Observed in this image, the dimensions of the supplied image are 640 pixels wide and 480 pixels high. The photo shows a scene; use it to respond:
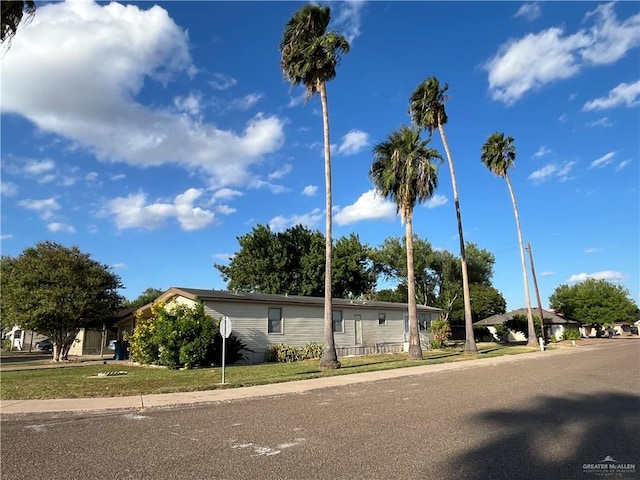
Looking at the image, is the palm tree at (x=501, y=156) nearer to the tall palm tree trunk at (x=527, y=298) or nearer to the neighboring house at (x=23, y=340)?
the tall palm tree trunk at (x=527, y=298)

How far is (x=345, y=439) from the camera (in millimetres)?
6484

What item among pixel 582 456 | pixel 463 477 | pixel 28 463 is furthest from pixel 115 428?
pixel 582 456

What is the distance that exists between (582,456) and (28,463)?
6.68m

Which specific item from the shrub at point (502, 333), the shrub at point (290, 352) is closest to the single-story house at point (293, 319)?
the shrub at point (290, 352)

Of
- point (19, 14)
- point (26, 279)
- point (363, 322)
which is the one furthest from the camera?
point (363, 322)

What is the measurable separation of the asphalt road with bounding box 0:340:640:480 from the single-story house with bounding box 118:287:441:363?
11.3m

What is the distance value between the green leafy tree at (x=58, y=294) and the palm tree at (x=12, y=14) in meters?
16.8

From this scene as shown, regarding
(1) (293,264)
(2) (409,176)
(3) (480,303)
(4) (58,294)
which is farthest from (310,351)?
(3) (480,303)

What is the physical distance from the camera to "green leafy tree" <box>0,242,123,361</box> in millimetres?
23562

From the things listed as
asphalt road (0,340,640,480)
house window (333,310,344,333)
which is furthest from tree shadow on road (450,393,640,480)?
house window (333,310,344,333)

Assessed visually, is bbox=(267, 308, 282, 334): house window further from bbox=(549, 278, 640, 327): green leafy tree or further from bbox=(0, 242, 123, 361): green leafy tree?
bbox=(549, 278, 640, 327): green leafy tree

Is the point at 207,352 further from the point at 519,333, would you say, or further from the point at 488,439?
the point at 519,333

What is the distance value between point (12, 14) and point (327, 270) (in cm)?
1295

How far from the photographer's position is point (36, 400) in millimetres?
10273
